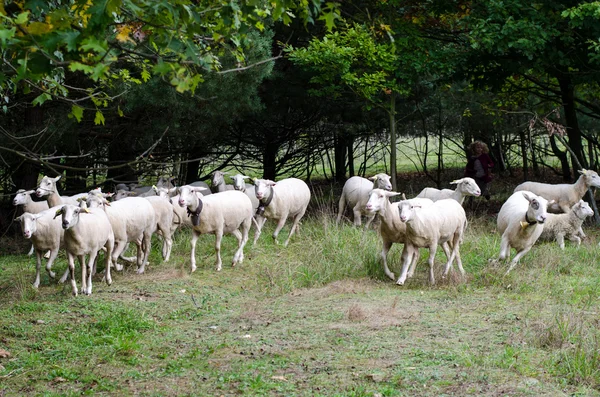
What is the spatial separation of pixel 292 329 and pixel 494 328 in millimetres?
2008

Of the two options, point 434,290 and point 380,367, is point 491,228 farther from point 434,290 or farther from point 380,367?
point 380,367

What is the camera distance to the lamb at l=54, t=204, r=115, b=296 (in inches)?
362

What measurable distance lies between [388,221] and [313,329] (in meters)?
2.93

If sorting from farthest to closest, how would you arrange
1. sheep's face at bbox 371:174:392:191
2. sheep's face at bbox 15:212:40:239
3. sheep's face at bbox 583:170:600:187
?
sheep's face at bbox 583:170:600:187 < sheep's face at bbox 371:174:392:191 < sheep's face at bbox 15:212:40:239

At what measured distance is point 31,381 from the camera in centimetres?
640

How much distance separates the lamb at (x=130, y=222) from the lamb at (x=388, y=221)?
325 centimetres

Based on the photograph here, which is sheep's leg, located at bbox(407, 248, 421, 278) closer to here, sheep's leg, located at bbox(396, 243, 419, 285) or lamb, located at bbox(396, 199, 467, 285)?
lamb, located at bbox(396, 199, 467, 285)

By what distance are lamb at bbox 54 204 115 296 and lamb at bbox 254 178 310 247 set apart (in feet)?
10.7

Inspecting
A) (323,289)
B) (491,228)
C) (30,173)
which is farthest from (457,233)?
(30,173)

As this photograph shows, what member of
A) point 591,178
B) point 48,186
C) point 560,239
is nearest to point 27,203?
point 48,186

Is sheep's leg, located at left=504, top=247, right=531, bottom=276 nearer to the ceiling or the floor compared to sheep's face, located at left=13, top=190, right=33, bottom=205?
nearer to the floor

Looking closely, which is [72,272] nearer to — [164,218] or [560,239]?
[164,218]

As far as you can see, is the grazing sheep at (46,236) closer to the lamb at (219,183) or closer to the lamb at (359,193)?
the lamb at (359,193)

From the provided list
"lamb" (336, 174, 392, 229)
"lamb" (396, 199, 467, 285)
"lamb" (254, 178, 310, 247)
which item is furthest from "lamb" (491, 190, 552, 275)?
"lamb" (254, 178, 310, 247)
